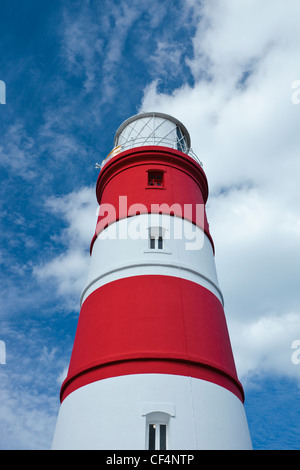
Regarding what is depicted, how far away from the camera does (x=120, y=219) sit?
36.3 feet

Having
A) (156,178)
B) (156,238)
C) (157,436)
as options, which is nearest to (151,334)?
(157,436)

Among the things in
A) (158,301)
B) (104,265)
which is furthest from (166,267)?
(104,265)

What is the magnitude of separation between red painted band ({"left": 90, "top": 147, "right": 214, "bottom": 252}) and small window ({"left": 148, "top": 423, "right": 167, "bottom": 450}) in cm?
573

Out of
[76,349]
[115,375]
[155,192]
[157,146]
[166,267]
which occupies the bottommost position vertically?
[115,375]

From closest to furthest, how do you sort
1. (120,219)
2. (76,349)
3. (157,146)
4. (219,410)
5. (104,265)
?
(219,410) → (76,349) → (104,265) → (120,219) → (157,146)

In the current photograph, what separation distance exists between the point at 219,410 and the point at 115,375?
226 cm

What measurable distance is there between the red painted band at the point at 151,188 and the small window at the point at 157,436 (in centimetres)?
573

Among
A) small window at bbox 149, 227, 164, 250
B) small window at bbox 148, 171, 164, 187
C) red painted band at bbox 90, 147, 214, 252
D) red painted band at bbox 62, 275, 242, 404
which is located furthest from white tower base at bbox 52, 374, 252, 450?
small window at bbox 148, 171, 164, 187

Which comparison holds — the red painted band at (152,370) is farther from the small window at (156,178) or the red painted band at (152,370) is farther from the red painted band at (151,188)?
the small window at (156,178)

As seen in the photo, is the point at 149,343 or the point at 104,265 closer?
the point at 149,343
